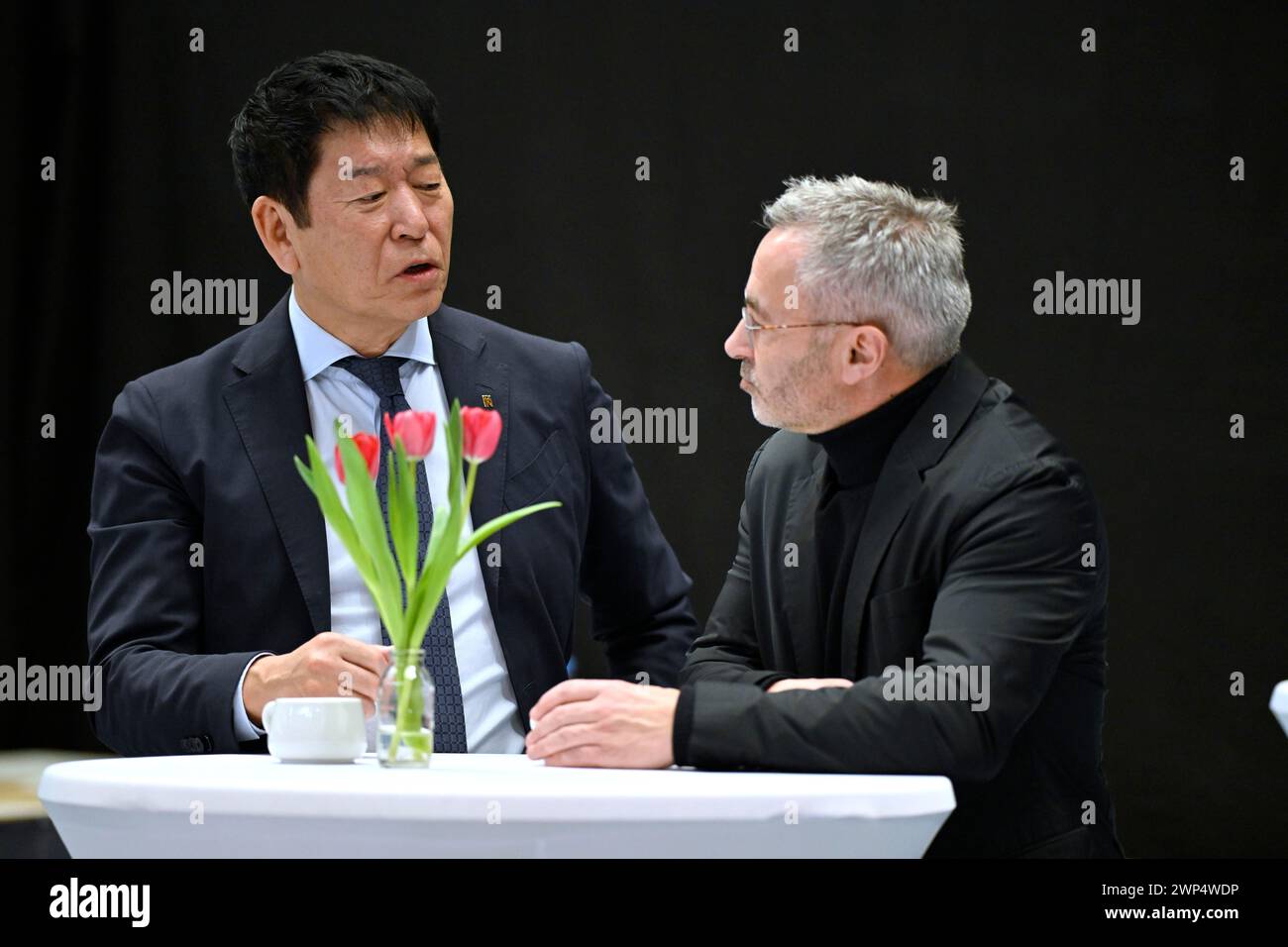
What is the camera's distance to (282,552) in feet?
8.87

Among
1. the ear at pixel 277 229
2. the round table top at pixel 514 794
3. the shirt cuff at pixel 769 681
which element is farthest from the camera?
the ear at pixel 277 229

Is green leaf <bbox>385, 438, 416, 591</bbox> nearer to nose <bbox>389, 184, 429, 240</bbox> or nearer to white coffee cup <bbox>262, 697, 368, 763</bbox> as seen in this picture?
white coffee cup <bbox>262, 697, 368, 763</bbox>

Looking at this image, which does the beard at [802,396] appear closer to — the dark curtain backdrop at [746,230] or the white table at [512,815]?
the white table at [512,815]

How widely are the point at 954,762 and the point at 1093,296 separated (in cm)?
248

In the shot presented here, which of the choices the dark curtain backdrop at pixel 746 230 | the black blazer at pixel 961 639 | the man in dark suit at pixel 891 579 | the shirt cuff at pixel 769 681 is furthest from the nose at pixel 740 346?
the dark curtain backdrop at pixel 746 230

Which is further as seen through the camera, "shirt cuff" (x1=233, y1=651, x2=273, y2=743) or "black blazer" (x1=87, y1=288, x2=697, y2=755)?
"black blazer" (x1=87, y1=288, x2=697, y2=755)

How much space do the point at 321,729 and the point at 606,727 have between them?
14.5 inches

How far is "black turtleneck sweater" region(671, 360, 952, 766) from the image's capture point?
2.39 metres

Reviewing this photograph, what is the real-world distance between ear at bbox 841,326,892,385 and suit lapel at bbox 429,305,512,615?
0.69 metres

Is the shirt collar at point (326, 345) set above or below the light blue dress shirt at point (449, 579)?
above

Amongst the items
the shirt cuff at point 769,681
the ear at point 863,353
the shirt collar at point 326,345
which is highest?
the shirt collar at point 326,345

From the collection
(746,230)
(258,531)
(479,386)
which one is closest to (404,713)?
(258,531)

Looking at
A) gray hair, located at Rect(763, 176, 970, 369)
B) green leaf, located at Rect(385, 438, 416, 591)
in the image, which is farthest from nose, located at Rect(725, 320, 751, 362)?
green leaf, located at Rect(385, 438, 416, 591)

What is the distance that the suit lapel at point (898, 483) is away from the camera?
7.55 feet
